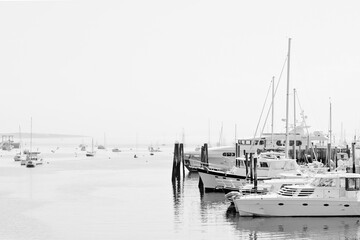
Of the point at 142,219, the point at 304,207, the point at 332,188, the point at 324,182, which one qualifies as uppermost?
the point at 324,182

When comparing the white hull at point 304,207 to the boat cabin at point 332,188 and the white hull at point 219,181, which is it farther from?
the white hull at point 219,181

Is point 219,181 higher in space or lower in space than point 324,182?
lower

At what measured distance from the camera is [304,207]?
39188 millimetres

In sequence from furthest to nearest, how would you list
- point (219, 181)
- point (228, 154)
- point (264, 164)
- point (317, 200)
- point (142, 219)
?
point (228, 154)
point (219, 181)
point (264, 164)
point (142, 219)
point (317, 200)

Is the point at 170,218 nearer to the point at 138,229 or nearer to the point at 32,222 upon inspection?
the point at 138,229

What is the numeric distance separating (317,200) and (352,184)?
242 centimetres

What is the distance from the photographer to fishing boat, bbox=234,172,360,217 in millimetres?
39125

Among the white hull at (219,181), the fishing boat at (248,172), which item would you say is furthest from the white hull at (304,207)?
the white hull at (219,181)

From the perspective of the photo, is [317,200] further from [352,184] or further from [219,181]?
[219,181]

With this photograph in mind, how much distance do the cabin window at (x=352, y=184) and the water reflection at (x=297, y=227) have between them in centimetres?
186

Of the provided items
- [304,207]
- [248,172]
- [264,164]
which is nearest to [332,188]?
[304,207]

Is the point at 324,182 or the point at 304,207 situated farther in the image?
the point at 324,182

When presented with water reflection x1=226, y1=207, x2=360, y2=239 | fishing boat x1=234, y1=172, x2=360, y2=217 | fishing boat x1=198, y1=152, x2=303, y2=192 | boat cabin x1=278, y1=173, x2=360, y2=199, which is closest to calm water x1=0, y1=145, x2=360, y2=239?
water reflection x1=226, y1=207, x2=360, y2=239

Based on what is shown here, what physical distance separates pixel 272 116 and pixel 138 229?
29.6 metres
